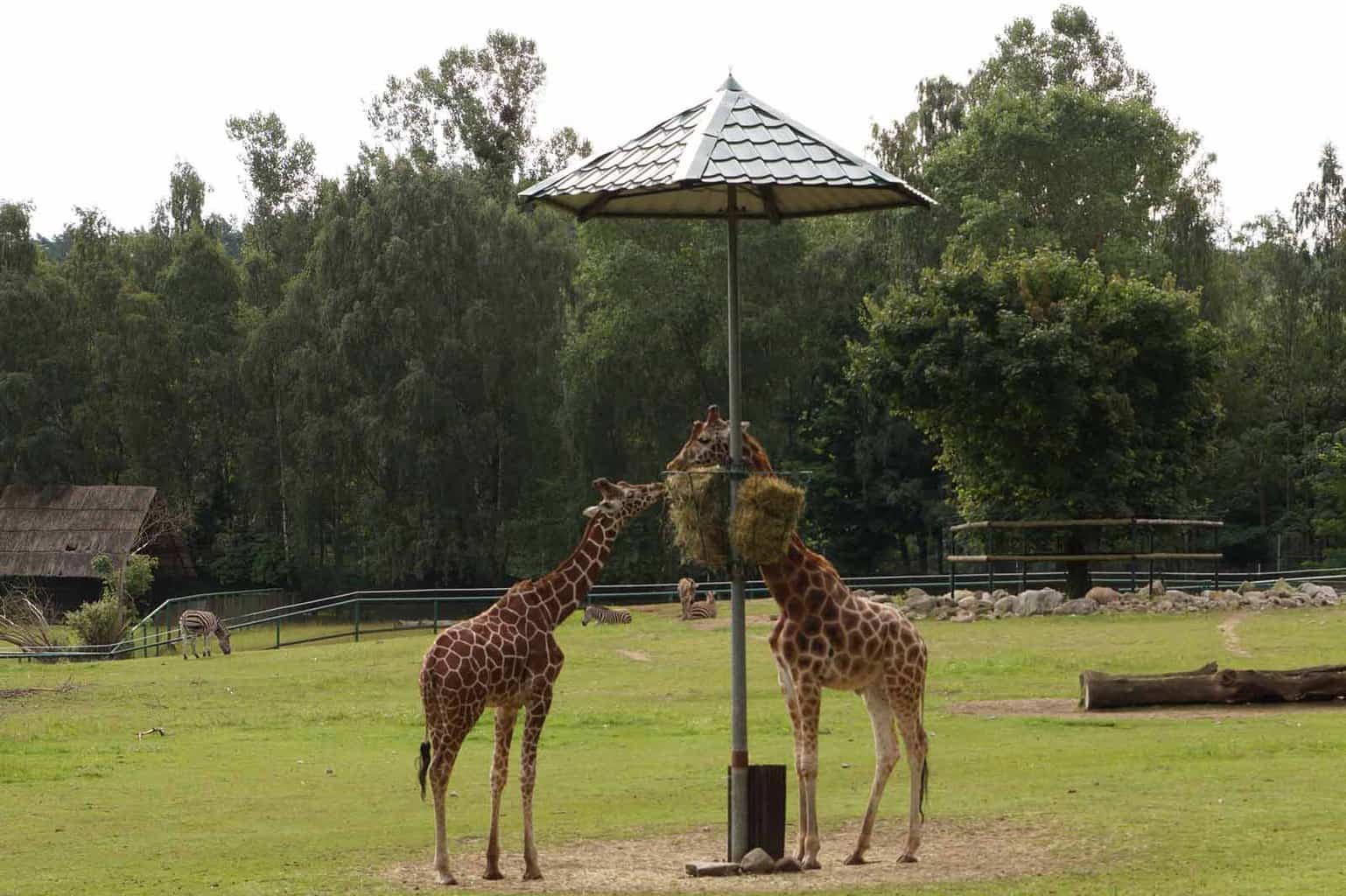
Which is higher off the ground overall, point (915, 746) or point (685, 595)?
point (685, 595)

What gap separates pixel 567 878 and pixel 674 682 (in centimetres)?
1566

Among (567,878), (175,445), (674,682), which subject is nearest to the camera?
(567,878)

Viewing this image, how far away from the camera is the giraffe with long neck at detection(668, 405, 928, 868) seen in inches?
484

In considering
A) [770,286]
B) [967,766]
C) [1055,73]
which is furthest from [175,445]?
[967,766]

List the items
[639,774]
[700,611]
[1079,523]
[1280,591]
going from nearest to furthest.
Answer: [639,774], [1079,523], [1280,591], [700,611]

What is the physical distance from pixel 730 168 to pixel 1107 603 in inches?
1044

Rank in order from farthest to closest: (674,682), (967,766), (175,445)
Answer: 1. (175,445)
2. (674,682)
3. (967,766)

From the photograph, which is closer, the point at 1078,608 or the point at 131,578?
the point at 1078,608

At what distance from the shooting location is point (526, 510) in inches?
2393

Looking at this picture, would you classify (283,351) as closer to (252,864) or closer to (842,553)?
(842,553)

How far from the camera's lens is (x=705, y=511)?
12.4 meters

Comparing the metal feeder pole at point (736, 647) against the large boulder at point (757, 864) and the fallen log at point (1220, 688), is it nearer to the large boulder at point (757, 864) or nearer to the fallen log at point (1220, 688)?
the large boulder at point (757, 864)

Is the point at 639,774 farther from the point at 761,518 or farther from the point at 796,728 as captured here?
the point at 761,518

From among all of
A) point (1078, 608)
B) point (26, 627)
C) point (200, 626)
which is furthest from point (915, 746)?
point (26, 627)
